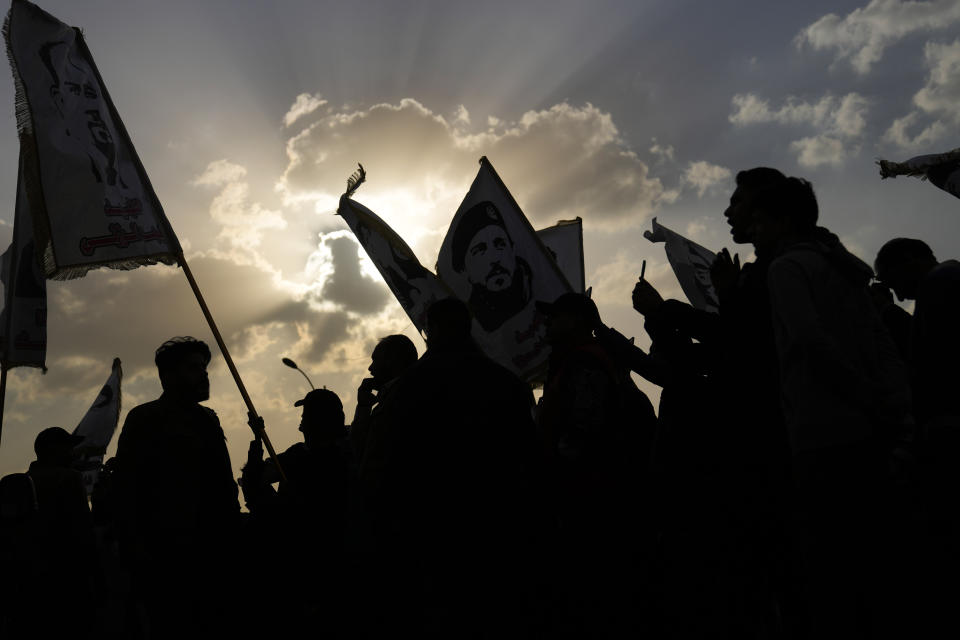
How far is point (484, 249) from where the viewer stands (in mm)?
8523

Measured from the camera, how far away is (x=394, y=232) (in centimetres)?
930

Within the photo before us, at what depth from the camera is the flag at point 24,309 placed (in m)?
7.19

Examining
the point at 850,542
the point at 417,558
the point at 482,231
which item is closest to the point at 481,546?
the point at 417,558

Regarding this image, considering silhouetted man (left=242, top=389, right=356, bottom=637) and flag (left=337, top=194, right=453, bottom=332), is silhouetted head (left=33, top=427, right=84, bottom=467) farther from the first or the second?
flag (left=337, top=194, right=453, bottom=332)

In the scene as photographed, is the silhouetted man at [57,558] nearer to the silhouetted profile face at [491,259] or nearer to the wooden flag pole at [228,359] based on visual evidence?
the wooden flag pole at [228,359]

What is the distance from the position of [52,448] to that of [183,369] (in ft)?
9.29

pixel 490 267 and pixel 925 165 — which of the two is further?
pixel 490 267

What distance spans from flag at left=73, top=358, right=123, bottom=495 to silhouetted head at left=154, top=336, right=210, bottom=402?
43.3ft

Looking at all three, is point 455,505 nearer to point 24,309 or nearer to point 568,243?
point 24,309

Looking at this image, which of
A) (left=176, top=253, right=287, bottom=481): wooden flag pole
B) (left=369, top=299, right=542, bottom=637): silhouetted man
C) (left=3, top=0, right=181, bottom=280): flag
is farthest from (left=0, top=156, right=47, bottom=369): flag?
(left=369, top=299, right=542, bottom=637): silhouetted man

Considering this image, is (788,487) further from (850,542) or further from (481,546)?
(481,546)

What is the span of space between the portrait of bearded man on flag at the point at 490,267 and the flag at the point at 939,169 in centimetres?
396

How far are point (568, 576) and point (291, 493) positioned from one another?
203 centimetres

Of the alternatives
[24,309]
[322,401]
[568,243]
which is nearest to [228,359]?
[322,401]
